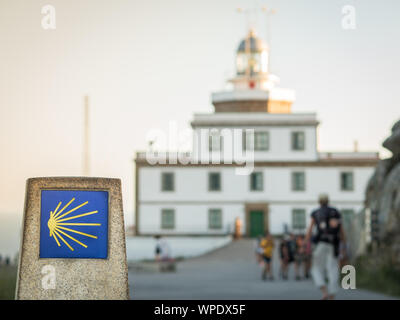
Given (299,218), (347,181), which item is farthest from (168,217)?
(347,181)

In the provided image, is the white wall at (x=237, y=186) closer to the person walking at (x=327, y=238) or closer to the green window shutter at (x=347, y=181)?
the green window shutter at (x=347, y=181)

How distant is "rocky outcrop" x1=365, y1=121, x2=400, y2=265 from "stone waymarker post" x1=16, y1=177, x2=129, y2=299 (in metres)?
10.1

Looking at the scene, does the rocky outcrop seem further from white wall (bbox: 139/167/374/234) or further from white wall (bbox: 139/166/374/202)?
white wall (bbox: 139/166/374/202)

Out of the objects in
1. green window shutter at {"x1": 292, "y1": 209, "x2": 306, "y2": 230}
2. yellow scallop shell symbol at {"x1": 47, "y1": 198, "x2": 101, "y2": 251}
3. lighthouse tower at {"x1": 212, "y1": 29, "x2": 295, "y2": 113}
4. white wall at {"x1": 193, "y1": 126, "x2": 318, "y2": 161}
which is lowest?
green window shutter at {"x1": 292, "y1": 209, "x2": 306, "y2": 230}

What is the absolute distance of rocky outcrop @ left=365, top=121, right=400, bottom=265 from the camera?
18188mm

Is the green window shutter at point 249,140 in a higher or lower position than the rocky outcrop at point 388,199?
higher

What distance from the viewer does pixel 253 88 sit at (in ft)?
179

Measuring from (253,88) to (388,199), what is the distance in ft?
117

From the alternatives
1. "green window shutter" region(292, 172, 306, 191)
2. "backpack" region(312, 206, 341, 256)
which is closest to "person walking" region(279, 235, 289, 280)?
"backpack" region(312, 206, 341, 256)

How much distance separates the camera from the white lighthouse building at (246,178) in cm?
5172

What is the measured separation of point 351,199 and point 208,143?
898cm

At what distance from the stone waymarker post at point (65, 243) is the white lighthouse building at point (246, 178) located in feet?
141
